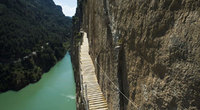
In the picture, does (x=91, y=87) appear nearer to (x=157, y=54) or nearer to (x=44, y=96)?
(x=157, y=54)

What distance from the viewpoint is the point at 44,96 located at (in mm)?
21953

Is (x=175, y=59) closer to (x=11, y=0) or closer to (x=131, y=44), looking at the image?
(x=131, y=44)

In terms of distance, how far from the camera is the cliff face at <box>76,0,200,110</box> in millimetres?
2523

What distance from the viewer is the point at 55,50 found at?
43.6 meters

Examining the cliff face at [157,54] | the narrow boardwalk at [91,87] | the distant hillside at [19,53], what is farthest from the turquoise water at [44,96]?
the cliff face at [157,54]

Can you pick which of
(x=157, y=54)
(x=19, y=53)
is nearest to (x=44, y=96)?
(x=19, y=53)

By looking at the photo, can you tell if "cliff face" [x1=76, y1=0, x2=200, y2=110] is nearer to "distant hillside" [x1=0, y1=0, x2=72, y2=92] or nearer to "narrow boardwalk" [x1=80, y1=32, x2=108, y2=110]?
"narrow boardwalk" [x1=80, y1=32, x2=108, y2=110]

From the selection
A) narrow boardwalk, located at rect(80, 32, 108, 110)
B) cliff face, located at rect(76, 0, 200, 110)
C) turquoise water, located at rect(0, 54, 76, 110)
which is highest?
cliff face, located at rect(76, 0, 200, 110)

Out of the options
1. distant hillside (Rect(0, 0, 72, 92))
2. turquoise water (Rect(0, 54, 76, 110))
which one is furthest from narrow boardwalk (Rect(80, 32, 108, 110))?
distant hillside (Rect(0, 0, 72, 92))

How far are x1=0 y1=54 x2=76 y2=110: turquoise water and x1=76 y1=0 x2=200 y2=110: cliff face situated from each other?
15105 mm

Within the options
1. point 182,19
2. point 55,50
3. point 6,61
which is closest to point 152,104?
point 182,19

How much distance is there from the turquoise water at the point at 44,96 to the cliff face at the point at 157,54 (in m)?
15.1

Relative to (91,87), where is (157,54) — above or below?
above

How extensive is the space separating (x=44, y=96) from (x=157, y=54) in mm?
20664
